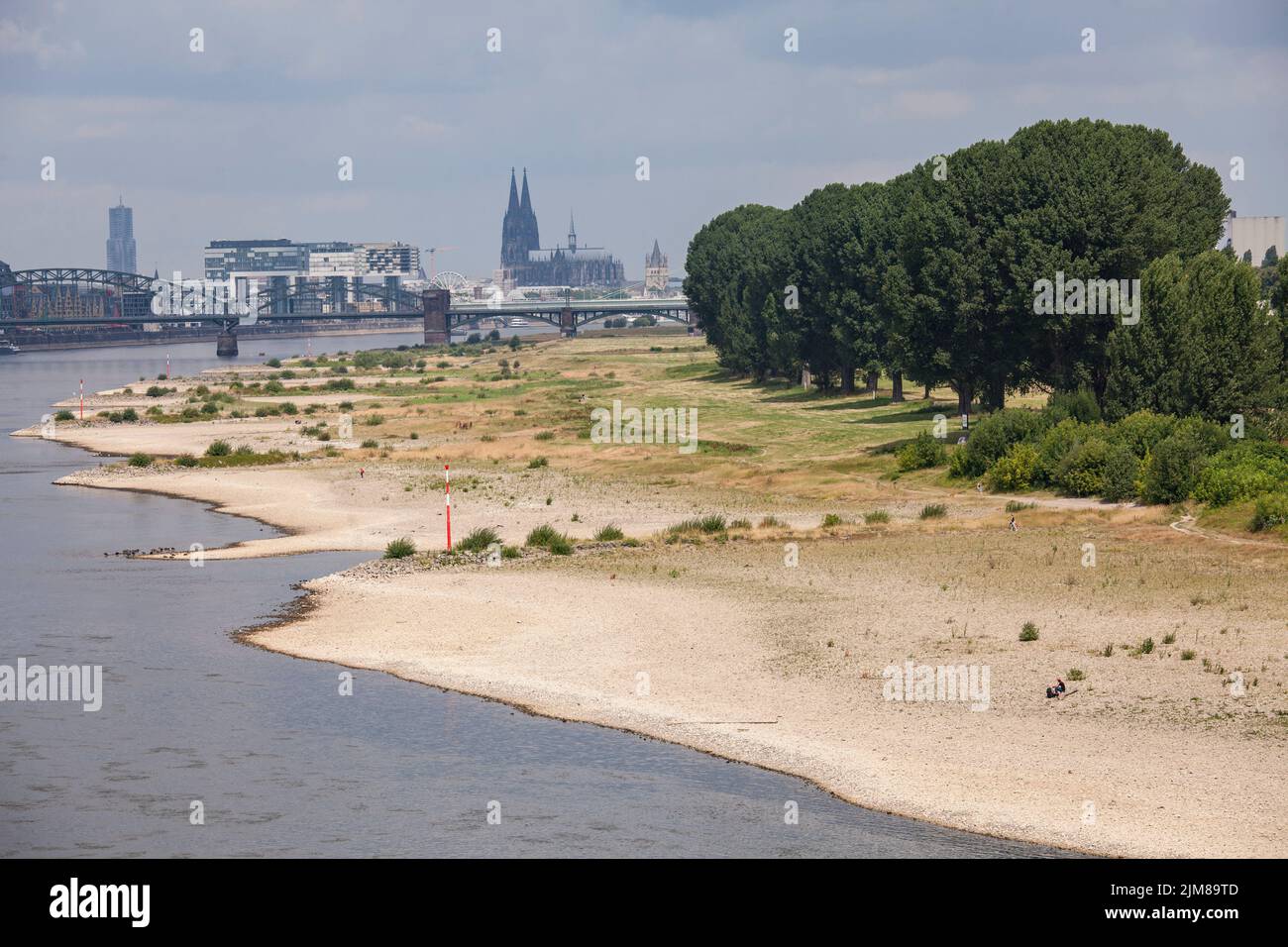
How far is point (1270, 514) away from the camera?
53.2 meters

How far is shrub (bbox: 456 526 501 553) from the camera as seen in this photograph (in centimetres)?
5678

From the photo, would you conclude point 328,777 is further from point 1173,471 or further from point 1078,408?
point 1078,408

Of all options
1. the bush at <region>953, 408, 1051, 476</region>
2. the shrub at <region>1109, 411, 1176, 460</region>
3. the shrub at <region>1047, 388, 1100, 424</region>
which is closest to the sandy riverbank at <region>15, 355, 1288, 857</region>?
the bush at <region>953, 408, 1051, 476</region>

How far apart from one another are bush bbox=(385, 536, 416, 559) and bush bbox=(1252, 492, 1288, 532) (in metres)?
28.7

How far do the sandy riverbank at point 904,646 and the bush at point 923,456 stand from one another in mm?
7350

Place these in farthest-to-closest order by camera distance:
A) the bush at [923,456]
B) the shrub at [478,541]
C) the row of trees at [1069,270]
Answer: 1. the bush at [923,456]
2. the row of trees at [1069,270]
3. the shrub at [478,541]

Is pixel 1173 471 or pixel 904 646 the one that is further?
pixel 1173 471

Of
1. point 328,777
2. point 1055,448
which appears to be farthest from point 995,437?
point 328,777

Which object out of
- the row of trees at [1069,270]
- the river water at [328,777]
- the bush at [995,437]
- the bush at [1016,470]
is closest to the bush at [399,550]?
the river water at [328,777]

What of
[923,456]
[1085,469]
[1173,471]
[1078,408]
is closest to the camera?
[1173,471]

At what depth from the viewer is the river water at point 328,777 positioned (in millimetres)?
28047

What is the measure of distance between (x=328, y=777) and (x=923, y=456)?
48.0 metres

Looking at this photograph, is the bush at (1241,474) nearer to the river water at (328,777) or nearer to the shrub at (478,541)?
the shrub at (478,541)
